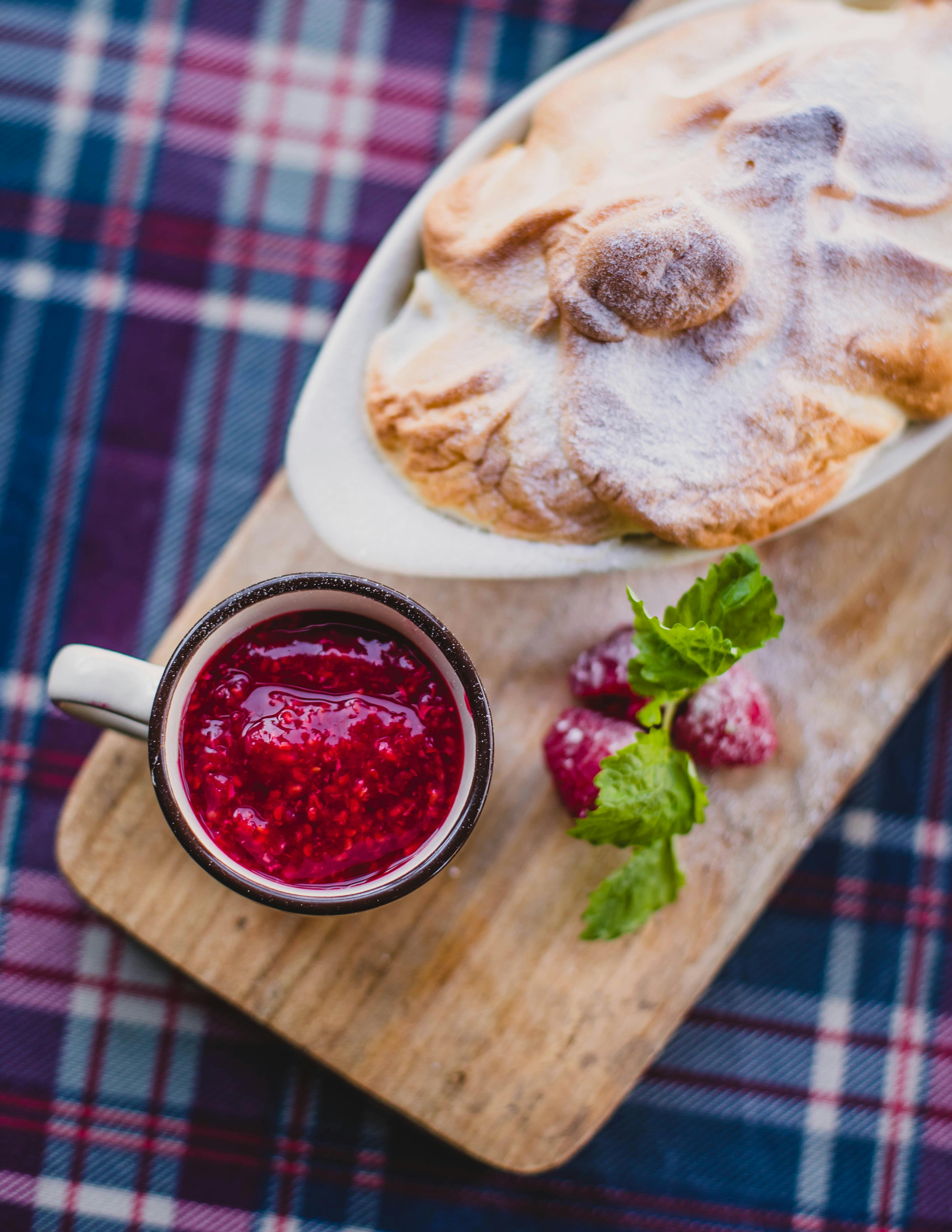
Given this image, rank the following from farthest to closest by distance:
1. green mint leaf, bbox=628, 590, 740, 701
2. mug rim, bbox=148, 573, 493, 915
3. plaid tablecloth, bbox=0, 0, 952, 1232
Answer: plaid tablecloth, bbox=0, 0, 952, 1232, green mint leaf, bbox=628, 590, 740, 701, mug rim, bbox=148, 573, 493, 915

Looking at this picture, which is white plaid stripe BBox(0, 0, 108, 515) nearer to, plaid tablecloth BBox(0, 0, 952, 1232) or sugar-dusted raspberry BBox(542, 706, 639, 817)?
plaid tablecloth BBox(0, 0, 952, 1232)

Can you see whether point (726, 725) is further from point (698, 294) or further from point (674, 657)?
point (698, 294)

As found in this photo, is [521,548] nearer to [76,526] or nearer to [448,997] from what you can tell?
[448,997]

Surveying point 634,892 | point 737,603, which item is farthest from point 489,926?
point 737,603

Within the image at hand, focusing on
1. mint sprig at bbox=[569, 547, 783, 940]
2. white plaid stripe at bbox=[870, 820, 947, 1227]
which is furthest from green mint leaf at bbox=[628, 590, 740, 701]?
white plaid stripe at bbox=[870, 820, 947, 1227]

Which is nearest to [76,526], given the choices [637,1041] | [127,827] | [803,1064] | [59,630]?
[59,630]

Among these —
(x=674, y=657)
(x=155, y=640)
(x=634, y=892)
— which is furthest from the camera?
(x=155, y=640)
